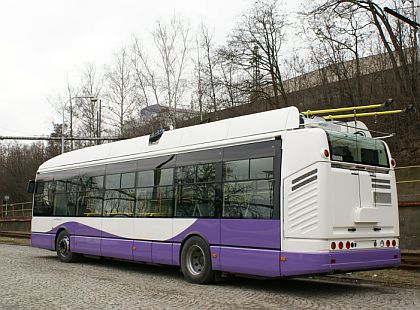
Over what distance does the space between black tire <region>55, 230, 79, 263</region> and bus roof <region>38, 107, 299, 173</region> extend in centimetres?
228

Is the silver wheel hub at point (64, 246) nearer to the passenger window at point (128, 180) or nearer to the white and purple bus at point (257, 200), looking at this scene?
the white and purple bus at point (257, 200)

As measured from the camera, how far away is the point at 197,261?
11.2 metres

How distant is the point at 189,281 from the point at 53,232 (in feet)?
24.3

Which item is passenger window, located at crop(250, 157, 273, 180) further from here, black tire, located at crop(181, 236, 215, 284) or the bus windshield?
black tire, located at crop(181, 236, 215, 284)

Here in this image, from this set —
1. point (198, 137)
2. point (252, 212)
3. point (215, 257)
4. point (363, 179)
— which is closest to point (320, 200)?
point (363, 179)

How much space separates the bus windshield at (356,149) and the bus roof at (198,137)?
0.82 meters

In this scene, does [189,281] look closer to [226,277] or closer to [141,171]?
[226,277]

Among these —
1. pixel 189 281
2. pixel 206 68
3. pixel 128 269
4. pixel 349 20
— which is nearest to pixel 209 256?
pixel 189 281

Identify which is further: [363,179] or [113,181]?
[113,181]

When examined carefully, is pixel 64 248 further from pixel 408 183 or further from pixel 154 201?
pixel 408 183

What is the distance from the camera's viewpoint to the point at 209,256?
35.1 ft

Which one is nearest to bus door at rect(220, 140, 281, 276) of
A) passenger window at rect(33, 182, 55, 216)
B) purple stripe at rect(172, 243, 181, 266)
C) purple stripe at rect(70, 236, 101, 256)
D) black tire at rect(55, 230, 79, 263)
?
purple stripe at rect(172, 243, 181, 266)

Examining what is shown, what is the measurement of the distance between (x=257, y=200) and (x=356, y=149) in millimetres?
2196

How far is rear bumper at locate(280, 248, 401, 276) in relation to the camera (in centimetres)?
864
